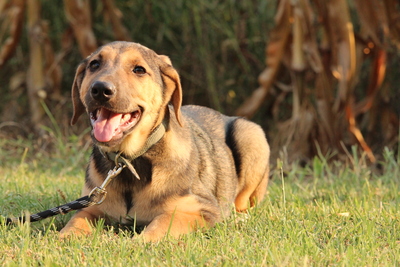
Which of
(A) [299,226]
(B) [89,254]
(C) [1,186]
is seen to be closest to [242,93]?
(C) [1,186]

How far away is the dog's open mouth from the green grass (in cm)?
60

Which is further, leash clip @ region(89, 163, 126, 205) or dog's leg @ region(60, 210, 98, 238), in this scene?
leash clip @ region(89, 163, 126, 205)

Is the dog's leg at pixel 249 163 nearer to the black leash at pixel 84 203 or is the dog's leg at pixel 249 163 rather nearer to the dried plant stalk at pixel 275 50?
the black leash at pixel 84 203

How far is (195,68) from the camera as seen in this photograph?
29.1 ft

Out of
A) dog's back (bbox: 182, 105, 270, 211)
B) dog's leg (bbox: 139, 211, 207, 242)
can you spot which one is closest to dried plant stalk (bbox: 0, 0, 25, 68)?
dog's back (bbox: 182, 105, 270, 211)

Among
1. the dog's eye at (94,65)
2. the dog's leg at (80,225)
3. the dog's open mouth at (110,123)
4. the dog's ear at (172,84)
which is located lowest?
the dog's leg at (80,225)

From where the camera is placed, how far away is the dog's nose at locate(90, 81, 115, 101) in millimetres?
3723

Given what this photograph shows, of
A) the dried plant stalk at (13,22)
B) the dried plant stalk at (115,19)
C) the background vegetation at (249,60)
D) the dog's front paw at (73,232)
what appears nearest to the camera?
the dog's front paw at (73,232)

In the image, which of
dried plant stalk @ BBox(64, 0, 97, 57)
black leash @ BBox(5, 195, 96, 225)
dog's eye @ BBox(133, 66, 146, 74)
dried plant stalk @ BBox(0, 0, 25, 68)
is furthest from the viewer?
dried plant stalk @ BBox(0, 0, 25, 68)

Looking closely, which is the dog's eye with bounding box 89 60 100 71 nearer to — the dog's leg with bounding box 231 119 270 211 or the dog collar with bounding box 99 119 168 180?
the dog collar with bounding box 99 119 168 180

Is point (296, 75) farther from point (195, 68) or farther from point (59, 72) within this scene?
point (59, 72)

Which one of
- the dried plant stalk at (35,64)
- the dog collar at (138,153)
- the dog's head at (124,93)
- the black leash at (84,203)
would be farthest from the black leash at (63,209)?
the dried plant stalk at (35,64)

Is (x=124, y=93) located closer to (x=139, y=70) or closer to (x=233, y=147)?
(x=139, y=70)

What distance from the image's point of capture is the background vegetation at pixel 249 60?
24.1 ft
